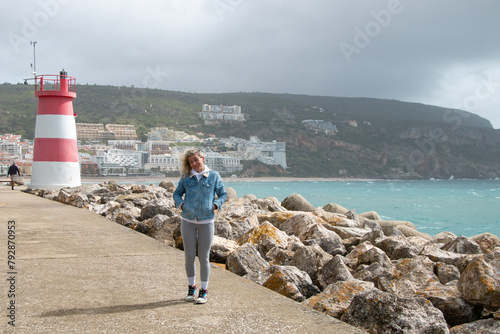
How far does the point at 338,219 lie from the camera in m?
9.39

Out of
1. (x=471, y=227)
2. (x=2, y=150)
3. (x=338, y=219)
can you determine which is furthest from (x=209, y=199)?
(x=2, y=150)

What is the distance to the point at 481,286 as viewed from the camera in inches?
152

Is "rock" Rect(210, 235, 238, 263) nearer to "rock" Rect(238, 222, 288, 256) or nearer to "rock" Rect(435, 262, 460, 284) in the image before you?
"rock" Rect(238, 222, 288, 256)

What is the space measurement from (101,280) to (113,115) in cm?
10051

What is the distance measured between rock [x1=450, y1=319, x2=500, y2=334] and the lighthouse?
14.4 metres

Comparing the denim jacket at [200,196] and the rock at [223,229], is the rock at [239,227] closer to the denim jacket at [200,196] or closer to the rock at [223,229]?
the rock at [223,229]

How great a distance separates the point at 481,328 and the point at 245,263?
2.05m

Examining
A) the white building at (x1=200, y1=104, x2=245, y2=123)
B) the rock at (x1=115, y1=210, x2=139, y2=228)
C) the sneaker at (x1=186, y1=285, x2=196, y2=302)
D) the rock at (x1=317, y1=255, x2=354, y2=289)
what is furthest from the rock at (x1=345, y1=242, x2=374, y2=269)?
the white building at (x1=200, y1=104, x2=245, y2=123)

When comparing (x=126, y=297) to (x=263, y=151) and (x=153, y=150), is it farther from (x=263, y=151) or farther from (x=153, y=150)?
(x=263, y=151)

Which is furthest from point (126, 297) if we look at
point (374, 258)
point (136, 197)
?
point (136, 197)

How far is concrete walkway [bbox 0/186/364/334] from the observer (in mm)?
3100

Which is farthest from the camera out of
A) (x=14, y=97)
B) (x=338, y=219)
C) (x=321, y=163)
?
(x=321, y=163)

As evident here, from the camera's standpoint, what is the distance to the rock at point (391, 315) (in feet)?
10.6

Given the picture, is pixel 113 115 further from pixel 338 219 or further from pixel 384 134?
pixel 338 219
